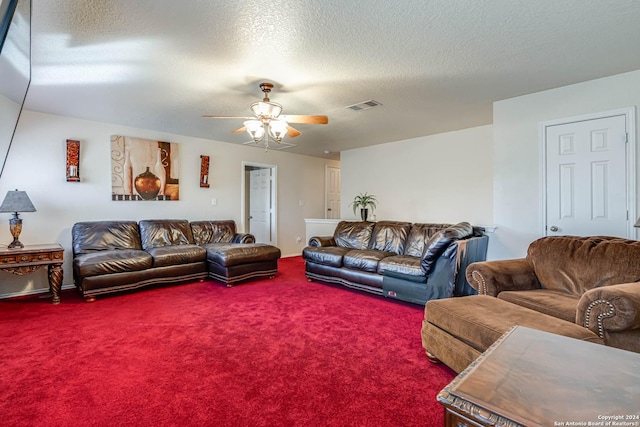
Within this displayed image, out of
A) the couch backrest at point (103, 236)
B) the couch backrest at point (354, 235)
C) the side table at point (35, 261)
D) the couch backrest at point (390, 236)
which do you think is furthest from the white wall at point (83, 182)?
the couch backrest at point (390, 236)

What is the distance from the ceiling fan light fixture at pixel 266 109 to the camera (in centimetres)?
291

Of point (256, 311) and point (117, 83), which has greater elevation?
point (117, 83)

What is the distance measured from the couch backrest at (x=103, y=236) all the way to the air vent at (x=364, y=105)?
11.6ft

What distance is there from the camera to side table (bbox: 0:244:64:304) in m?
3.30

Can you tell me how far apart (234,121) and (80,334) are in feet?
10.1

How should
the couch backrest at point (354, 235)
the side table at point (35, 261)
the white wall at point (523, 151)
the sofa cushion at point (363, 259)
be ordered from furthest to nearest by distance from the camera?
the couch backrest at point (354, 235) < the sofa cushion at point (363, 259) < the side table at point (35, 261) < the white wall at point (523, 151)

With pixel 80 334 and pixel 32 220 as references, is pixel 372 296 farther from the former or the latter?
pixel 32 220

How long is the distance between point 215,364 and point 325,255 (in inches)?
92.9

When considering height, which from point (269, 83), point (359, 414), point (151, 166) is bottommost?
point (359, 414)

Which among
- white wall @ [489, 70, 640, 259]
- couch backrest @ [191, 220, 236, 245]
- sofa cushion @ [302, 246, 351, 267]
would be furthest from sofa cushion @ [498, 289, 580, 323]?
couch backrest @ [191, 220, 236, 245]

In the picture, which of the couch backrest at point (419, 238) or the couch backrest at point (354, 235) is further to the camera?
the couch backrest at point (354, 235)

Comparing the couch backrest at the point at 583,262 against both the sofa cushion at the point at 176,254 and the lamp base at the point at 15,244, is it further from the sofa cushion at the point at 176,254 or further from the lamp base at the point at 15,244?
the lamp base at the point at 15,244

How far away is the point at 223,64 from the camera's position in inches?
104

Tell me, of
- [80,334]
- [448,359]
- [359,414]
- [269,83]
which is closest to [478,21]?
[269,83]
